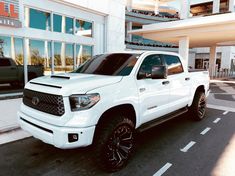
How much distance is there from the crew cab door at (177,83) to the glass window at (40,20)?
23.1ft

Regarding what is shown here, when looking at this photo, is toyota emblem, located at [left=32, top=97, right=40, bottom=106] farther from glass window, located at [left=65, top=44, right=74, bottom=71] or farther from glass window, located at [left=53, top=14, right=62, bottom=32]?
glass window, located at [left=65, top=44, right=74, bottom=71]

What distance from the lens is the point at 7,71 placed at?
8.74m

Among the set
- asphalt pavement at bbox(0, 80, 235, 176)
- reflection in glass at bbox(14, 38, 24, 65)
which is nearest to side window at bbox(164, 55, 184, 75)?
asphalt pavement at bbox(0, 80, 235, 176)

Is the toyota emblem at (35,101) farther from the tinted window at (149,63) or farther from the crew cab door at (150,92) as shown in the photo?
the tinted window at (149,63)

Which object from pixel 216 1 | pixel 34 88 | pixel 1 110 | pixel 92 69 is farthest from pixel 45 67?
pixel 216 1

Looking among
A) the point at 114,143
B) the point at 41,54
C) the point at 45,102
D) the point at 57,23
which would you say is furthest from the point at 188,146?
the point at 57,23

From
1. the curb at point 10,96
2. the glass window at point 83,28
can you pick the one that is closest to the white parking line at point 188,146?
the curb at point 10,96

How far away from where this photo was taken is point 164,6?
52.8 m

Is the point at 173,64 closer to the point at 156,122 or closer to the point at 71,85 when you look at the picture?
the point at 156,122

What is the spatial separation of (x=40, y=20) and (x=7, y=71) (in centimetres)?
287

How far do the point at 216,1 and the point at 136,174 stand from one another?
125ft

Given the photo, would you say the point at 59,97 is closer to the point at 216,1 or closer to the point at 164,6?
the point at 216,1

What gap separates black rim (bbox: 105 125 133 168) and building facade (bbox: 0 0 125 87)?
7208 millimetres

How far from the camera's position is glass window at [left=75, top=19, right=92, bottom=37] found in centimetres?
1139
